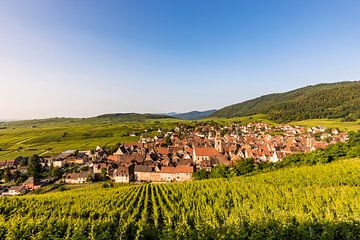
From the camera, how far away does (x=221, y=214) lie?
23031 mm

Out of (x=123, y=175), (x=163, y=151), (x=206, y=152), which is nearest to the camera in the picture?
(x=123, y=175)

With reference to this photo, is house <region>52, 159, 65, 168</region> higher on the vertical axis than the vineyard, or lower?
lower

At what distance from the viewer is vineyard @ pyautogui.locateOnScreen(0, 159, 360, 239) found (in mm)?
15523

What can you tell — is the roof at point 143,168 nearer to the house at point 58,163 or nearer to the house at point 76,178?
the house at point 76,178

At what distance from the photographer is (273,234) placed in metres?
14.7

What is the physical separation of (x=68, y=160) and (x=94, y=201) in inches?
2372

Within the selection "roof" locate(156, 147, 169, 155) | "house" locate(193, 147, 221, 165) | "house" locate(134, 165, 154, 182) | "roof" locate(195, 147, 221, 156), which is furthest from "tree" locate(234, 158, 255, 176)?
"roof" locate(156, 147, 169, 155)

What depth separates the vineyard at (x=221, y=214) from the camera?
611 inches

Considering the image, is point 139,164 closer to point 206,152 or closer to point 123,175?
point 123,175

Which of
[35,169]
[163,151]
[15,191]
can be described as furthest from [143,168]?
[35,169]

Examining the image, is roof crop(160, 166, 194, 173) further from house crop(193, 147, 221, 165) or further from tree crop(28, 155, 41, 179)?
tree crop(28, 155, 41, 179)

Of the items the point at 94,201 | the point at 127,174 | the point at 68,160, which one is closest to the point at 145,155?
the point at 127,174

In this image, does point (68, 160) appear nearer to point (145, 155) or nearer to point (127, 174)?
point (145, 155)

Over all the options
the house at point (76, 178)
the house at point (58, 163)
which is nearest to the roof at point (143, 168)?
the house at point (76, 178)
